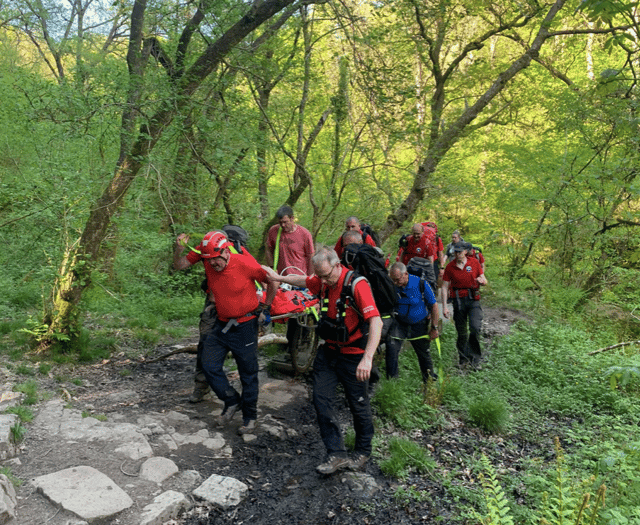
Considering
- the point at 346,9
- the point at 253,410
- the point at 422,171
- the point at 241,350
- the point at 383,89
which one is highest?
the point at 346,9

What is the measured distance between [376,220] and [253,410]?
836 centimetres

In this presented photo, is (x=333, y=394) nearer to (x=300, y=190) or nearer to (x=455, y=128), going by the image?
(x=455, y=128)

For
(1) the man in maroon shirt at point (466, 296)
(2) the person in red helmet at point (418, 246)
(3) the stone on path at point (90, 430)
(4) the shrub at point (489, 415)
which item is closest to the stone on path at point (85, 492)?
(3) the stone on path at point (90, 430)

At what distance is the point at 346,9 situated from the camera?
7473 millimetres

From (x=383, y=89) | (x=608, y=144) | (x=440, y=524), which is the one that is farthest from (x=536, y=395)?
(x=608, y=144)

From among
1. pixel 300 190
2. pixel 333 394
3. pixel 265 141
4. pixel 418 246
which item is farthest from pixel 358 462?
pixel 300 190

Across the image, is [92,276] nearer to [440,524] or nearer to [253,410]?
[253,410]

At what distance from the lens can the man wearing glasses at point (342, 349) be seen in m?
4.20

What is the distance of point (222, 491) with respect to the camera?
4.09 metres

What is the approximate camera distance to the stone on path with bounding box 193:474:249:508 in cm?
399

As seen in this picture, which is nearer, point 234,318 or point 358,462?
point 358,462

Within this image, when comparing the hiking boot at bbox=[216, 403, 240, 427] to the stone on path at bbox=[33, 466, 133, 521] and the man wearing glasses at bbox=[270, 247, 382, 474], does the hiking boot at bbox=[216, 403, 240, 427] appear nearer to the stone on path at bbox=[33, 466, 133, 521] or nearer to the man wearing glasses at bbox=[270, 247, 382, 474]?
the man wearing glasses at bbox=[270, 247, 382, 474]

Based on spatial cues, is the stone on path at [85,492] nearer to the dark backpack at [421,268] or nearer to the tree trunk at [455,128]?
the dark backpack at [421,268]

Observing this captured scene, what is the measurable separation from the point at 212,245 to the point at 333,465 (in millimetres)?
2406
